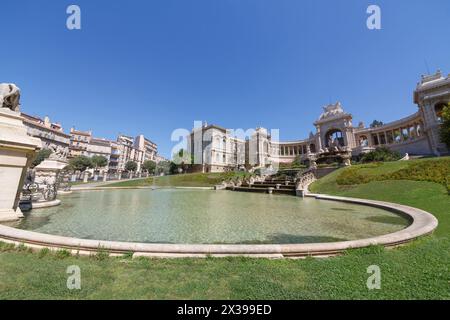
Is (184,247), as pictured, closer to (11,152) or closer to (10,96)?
(11,152)

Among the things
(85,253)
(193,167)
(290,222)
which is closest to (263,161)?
(193,167)

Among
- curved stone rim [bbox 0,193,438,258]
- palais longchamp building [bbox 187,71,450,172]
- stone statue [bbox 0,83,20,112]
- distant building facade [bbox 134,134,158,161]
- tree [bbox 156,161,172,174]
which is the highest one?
distant building facade [bbox 134,134,158,161]

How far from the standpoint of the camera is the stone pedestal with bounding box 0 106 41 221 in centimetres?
636

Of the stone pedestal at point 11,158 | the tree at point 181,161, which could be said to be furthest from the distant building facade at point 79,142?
the stone pedestal at point 11,158

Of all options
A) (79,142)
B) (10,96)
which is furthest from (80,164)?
(10,96)

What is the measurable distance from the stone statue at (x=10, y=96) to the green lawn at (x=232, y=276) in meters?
5.99

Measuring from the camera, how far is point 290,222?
7.76 meters

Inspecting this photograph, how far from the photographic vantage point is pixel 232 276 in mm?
3062

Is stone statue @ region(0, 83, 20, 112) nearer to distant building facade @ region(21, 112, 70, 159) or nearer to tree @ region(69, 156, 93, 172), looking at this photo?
tree @ region(69, 156, 93, 172)

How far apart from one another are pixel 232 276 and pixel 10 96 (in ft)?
32.8

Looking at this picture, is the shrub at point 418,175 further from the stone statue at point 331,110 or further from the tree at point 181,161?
the tree at point 181,161

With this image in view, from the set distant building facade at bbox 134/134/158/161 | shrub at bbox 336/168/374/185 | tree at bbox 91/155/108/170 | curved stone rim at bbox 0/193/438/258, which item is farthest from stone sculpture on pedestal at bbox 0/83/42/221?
distant building facade at bbox 134/134/158/161

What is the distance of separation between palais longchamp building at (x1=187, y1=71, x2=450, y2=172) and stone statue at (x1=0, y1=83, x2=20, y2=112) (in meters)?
36.5

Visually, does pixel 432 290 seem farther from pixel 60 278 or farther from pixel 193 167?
pixel 193 167
